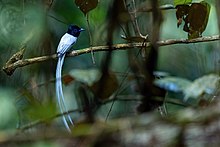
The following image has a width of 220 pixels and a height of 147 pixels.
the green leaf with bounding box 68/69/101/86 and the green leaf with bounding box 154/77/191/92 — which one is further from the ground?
the green leaf with bounding box 68/69/101/86

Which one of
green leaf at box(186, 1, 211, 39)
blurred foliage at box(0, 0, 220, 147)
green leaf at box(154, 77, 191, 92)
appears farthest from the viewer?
green leaf at box(186, 1, 211, 39)

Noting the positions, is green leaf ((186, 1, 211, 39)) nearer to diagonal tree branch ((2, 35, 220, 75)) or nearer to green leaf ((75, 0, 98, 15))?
diagonal tree branch ((2, 35, 220, 75))

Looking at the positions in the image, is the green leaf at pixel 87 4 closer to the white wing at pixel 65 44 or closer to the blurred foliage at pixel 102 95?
the blurred foliage at pixel 102 95

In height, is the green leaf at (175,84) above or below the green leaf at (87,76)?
below

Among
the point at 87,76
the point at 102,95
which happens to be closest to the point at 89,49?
the point at 87,76

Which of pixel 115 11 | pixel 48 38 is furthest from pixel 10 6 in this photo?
pixel 115 11

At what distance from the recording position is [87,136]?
0.42 metres

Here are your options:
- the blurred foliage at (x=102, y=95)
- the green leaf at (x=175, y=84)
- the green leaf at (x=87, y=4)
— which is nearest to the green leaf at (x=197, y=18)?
the blurred foliage at (x=102, y=95)

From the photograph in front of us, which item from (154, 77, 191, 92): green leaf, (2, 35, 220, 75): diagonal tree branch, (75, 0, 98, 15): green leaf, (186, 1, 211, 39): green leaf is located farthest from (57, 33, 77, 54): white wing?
(154, 77, 191, 92): green leaf

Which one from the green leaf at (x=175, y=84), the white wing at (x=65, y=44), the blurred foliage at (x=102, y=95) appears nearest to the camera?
the blurred foliage at (x=102, y=95)

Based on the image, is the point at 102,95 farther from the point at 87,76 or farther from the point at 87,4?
the point at 87,4

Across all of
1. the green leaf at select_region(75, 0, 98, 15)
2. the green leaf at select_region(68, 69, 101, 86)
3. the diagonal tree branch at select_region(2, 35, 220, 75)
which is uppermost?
the green leaf at select_region(75, 0, 98, 15)

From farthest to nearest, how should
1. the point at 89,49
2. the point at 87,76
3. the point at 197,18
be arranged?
1. the point at 89,49
2. the point at 197,18
3. the point at 87,76

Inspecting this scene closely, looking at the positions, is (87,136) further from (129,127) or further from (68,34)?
(68,34)
